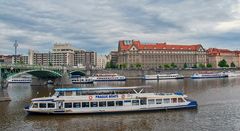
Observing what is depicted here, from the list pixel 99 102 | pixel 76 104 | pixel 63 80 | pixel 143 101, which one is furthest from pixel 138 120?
pixel 63 80

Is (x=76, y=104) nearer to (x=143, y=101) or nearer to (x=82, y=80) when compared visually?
(x=143, y=101)

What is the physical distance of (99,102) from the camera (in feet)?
146

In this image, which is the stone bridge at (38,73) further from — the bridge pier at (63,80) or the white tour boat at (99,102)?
the white tour boat at (99,102)

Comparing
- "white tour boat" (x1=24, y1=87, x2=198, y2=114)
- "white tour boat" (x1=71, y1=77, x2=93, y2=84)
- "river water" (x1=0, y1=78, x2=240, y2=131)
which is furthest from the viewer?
"white tour boat" (x1=71, y1=77, x2=93, y2=84)

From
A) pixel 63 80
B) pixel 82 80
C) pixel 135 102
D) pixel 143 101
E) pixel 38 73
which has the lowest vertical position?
pixel 135 102

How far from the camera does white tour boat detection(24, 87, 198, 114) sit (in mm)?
44062

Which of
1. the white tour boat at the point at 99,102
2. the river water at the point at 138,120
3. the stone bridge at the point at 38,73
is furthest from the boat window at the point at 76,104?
the stone bridge at the point at 38,73

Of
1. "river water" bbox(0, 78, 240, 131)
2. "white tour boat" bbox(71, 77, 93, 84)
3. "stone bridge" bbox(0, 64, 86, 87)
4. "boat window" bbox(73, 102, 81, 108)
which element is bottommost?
"river water" bbox(0, 78, 240, 131)

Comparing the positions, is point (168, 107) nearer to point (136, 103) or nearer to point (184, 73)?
point (136, 103)

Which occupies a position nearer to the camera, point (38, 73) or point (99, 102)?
point (99, 102)

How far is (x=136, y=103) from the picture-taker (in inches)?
1784

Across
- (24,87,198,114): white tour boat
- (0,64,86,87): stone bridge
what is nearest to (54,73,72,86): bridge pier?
(0,64,86,87): stone bridge

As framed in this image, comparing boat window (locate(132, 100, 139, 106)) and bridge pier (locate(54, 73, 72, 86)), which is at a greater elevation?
bridge pier (locate(54, 73, 72, 86))

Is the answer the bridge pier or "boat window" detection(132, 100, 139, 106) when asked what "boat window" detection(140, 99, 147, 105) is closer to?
"boat window" detection(132, 100, 139, 106)
